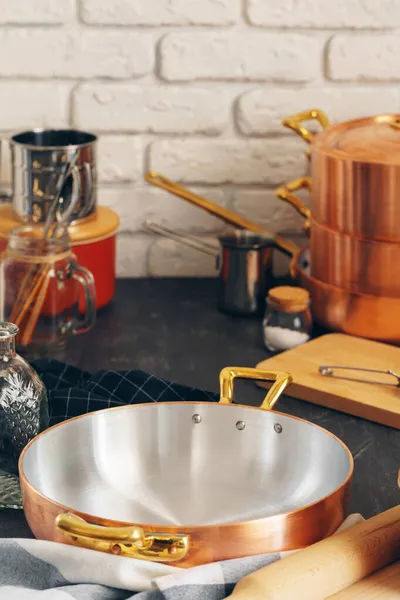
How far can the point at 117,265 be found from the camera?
1637 mm

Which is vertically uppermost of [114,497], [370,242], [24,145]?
[24,145]

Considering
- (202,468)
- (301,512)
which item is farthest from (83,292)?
(301,512)

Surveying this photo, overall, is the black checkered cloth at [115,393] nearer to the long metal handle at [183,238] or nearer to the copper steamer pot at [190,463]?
the copper steamer pot at [190,463]

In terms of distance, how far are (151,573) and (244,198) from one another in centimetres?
92

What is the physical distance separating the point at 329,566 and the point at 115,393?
0.43 meters

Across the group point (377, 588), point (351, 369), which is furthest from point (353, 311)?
point (377, 588)

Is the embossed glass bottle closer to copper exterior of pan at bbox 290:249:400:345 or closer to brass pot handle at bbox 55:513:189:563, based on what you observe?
brass pot handle at bbox 55:513:189:563

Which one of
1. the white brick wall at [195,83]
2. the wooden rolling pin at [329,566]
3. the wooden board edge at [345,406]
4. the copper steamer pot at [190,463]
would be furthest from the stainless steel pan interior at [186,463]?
the white brick wall at [195,83]

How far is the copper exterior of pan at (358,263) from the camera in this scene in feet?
4.17

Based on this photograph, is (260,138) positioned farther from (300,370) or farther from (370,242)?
(300,370)

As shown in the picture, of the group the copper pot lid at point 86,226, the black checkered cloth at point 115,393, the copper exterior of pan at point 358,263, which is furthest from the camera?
the copper pot lid at point 86,226

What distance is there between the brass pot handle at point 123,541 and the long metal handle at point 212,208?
0.80 meters

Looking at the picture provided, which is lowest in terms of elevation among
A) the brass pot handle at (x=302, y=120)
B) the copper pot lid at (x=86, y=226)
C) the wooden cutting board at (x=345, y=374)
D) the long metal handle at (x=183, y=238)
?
the wooden cutting board at (x=345, y=374)

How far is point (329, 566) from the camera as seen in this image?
0.71 meters
